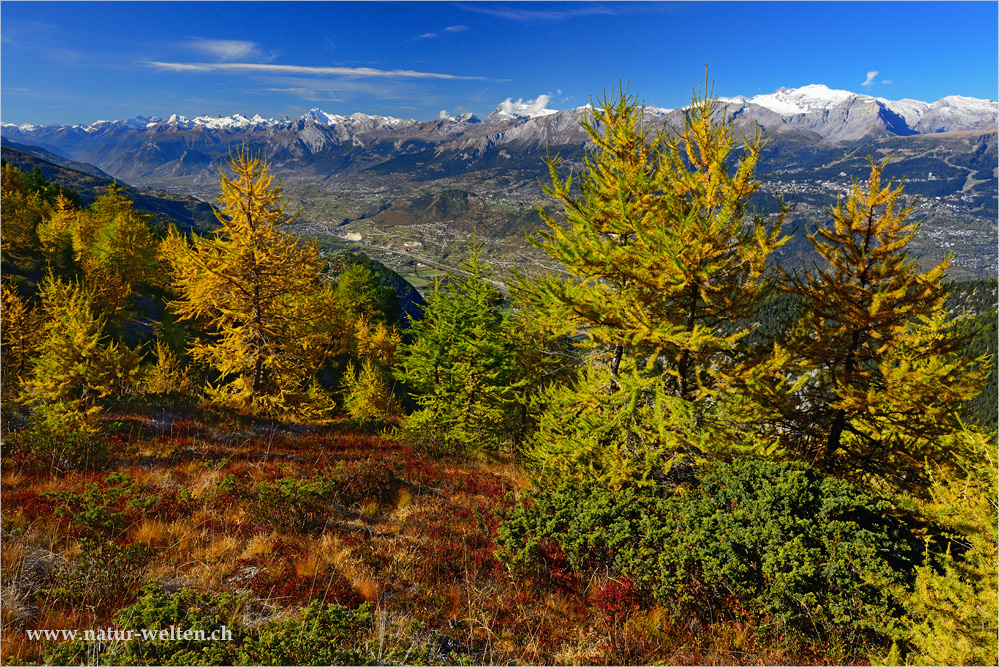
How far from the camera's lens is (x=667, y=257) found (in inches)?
358

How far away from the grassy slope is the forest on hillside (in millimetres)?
42

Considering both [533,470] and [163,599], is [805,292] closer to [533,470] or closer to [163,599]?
[533,470]

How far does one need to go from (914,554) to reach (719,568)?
3.49 m

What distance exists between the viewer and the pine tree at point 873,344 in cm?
1147

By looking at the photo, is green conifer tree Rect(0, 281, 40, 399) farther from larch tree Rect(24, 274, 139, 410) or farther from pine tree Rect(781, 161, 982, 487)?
pine tree Rect(781, 161, 982, 487)

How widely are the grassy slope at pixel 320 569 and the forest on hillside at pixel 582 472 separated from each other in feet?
0.14

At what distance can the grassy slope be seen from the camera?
5.35 m

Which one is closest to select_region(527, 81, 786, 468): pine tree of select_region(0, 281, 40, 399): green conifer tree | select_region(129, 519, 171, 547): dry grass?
select_region(129, 519, 171, 547): dry grass

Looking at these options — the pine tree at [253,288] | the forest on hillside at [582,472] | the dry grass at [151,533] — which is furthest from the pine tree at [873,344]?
the pine tree at [253,288]

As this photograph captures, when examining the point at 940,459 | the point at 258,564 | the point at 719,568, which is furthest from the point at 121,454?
the point at 940,459

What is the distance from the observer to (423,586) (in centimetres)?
648

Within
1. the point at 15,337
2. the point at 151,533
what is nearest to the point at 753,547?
the point at 151,533

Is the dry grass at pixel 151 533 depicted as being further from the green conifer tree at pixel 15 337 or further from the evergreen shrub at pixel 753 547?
the green conifer tree at pixel 15 337

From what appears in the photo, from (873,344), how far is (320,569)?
49.7 feet
